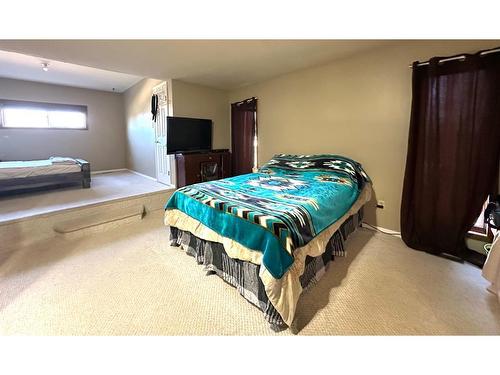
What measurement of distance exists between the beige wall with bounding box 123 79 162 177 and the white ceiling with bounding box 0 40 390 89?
4.43ft

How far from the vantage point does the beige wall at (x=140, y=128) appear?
4788 mm

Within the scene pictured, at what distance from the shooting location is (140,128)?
17.3 feet

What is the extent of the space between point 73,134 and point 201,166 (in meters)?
4.21

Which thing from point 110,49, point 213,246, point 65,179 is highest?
point 110,49

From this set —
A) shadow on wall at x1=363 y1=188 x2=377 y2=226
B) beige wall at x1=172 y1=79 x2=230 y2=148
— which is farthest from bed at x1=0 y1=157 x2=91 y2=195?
shadow on wall at x1=363 y1=188 x2=377 y2=226

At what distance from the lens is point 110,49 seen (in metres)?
2.44

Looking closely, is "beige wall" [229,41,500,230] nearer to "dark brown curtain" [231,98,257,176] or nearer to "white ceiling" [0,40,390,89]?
"white ceiling" [0,40,390,89]

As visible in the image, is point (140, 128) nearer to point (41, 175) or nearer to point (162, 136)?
point (162, 136)

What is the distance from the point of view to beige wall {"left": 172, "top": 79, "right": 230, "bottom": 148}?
3.86 metres

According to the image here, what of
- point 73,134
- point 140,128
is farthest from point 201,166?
point 73,134
